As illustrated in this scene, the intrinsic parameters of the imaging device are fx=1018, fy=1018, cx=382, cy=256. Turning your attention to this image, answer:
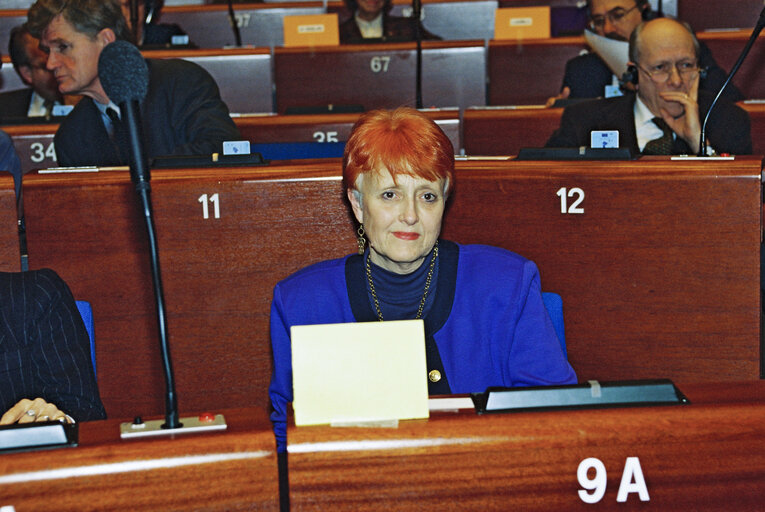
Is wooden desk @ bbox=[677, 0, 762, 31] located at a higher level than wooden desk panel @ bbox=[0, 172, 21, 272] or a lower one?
higher

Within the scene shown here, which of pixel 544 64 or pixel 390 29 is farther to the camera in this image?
pixel 390 29

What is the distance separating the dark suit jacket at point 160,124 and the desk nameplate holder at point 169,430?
6.19ft

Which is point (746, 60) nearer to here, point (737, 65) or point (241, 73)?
point (737, 65)

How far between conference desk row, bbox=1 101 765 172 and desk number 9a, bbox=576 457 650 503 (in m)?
2.30

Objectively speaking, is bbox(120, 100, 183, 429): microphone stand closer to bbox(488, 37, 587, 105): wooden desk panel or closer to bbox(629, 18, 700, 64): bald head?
bbox(629, 18, 700, 64): bald head

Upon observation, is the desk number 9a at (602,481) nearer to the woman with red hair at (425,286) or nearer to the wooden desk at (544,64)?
the woman with red hair at (425,286)

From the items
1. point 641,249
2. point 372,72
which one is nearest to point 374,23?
point 372,72

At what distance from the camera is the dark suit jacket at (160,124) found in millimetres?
2887

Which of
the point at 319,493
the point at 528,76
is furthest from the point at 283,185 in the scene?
the point at 528,76

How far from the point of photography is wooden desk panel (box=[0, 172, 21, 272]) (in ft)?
7.22

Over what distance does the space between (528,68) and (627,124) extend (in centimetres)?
141

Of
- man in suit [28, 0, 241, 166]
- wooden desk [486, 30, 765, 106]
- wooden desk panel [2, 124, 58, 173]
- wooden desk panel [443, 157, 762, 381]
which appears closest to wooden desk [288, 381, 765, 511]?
wooden desk panel [443, 157, 762, 381]

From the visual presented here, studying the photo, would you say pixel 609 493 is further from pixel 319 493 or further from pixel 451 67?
pixel 451 67

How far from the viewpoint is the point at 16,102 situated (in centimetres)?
438
